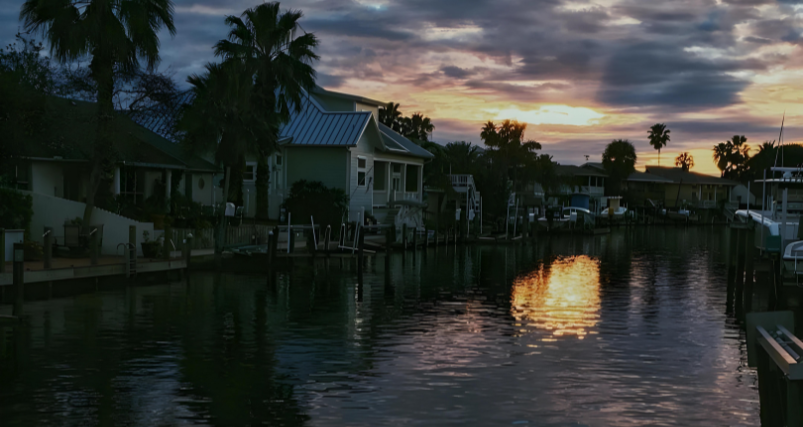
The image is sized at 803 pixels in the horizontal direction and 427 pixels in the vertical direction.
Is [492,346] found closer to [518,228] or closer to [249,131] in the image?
[249,131]

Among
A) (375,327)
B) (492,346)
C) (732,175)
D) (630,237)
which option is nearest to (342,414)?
(492,346)

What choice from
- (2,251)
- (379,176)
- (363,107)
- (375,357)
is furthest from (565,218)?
(375,357)

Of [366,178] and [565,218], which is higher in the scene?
[366,178]

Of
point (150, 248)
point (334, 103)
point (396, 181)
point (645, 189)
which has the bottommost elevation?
point (150, 248)

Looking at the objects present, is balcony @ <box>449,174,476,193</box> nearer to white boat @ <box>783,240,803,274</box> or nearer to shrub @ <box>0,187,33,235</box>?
shrub @ <box>0,187,33,235</box>

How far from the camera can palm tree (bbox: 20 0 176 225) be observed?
31.0 m

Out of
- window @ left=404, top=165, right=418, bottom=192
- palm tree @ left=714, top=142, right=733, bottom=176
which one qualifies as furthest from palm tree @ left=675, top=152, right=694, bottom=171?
window @ left=404, top=165, right=418, bottom=192

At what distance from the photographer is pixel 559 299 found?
98.0ft

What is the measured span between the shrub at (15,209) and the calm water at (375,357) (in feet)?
15.3

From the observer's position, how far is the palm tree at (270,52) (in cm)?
4119

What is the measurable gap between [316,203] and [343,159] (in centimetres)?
468

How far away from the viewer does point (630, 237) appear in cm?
7912

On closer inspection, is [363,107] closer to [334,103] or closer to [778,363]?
[334,103]

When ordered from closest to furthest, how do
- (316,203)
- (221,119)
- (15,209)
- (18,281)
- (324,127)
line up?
(18,281)
(15,209)
(221,119)
(316,203)
(324,127)
